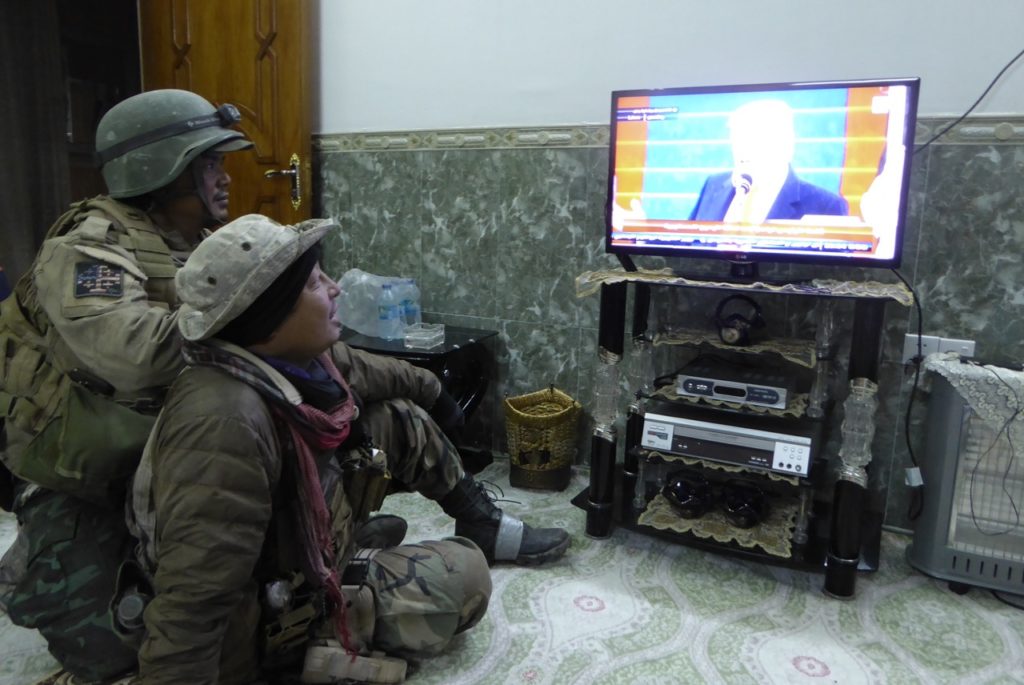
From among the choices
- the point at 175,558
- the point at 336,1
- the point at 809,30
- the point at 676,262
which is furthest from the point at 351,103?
the point at 175,558

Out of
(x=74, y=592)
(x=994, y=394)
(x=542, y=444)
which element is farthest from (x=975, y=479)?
A: (x=74, y=592)

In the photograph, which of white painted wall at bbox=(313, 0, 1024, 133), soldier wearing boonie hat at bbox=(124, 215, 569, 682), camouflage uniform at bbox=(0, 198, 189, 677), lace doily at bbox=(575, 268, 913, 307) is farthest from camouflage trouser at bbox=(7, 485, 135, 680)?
white painted wall at bbox=(313, 0, 1024, 133)

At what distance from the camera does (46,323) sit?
1.50m

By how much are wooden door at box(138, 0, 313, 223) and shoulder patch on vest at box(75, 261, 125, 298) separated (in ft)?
4.83

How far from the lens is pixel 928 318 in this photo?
207 centimetres

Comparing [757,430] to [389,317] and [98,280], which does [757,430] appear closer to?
[389,317]

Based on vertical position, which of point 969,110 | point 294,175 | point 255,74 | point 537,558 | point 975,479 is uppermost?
point 255,74

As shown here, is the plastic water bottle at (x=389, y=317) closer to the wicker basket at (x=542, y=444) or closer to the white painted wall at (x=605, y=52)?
the wicker basket at (x=542, y=444)

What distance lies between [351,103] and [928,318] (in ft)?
7.28

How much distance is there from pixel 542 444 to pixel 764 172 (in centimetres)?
111

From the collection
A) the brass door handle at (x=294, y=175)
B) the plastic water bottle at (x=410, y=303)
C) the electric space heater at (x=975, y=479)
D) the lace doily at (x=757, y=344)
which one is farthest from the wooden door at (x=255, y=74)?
the electric space heater at (x=975, y=479)

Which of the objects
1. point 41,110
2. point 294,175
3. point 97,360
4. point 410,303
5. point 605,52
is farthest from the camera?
point 41,110

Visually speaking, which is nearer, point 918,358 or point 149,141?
point 149,141

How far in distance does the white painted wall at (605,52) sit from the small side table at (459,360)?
2.64ft
